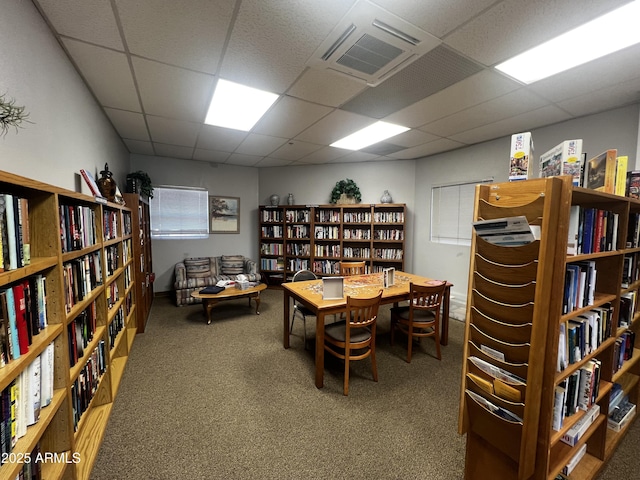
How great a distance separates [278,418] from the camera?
1970 millimetres

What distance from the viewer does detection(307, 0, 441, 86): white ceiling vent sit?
5.08 ft

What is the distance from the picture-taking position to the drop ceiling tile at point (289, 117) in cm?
274

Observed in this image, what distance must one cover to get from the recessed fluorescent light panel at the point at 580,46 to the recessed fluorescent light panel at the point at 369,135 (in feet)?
4.74

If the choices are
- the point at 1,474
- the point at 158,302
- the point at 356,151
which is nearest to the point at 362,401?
the point at 1,474

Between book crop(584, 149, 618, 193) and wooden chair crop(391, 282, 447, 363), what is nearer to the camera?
book crop(584, 149, 618, 193)

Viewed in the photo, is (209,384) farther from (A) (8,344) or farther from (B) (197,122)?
(B) (197,122)

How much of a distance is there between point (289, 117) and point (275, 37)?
1337 millimetres

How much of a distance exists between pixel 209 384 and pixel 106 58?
2.82 m

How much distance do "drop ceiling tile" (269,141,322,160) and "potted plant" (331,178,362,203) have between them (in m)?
1.01

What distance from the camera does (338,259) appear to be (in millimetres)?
5410

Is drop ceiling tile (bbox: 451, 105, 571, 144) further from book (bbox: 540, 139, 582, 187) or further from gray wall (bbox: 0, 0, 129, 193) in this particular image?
gray wall (bbox: 0, 0, 129, 193)

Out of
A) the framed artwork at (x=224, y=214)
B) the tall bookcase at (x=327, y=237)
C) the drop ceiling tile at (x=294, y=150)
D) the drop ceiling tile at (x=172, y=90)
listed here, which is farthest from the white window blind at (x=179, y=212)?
the drop ceiling tile at (x=172, y=90)

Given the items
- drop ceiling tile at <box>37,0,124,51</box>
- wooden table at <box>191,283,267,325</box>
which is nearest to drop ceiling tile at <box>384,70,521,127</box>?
drop ceiling tile at <box>37,0,124,51</box>

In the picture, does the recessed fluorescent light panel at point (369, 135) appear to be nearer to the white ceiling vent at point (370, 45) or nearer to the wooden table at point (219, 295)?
the white ceiling vent at point (370, 45)
